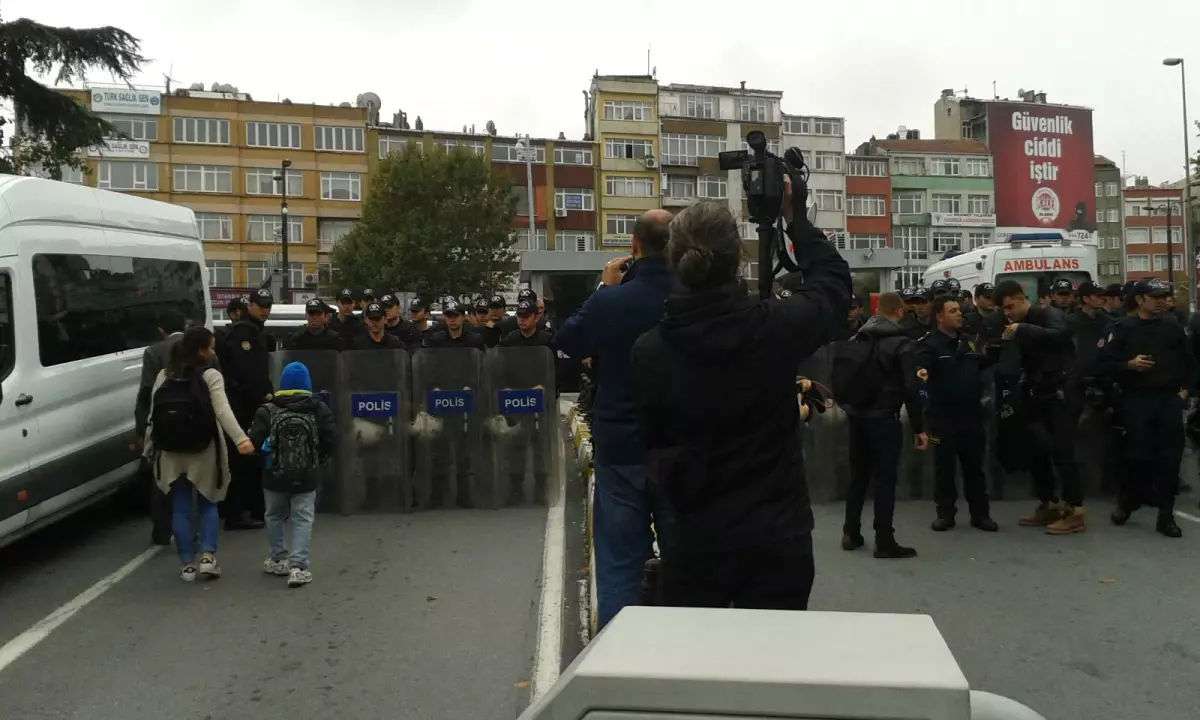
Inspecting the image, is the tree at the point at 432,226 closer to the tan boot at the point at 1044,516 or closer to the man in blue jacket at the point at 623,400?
the tan boot at the point at 1044,516

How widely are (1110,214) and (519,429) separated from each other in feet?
354

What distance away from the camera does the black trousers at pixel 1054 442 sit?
25.3 ft

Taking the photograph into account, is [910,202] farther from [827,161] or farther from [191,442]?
[191,442]

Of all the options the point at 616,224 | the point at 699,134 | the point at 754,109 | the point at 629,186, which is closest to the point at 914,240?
the point at 754,109

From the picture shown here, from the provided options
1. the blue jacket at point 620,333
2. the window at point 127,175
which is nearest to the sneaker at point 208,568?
the blue jacket at point 620,333

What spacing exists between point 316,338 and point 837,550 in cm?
500

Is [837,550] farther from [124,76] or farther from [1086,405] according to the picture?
[124,76]

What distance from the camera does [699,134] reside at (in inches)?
2650

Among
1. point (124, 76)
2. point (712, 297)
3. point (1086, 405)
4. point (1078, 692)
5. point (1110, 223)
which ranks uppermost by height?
point (1110, 223)

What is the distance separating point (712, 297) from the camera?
105 inches

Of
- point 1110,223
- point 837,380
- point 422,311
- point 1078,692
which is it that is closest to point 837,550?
point 837,380

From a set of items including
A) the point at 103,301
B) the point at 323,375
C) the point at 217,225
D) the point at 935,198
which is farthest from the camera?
the point at 935,198

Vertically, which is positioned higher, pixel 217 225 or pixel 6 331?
pixel 217 225

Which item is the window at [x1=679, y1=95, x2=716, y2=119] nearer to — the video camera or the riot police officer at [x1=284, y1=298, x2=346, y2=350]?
the riot police officer at [x1=284, y1=298, x2=346, y2=350]
